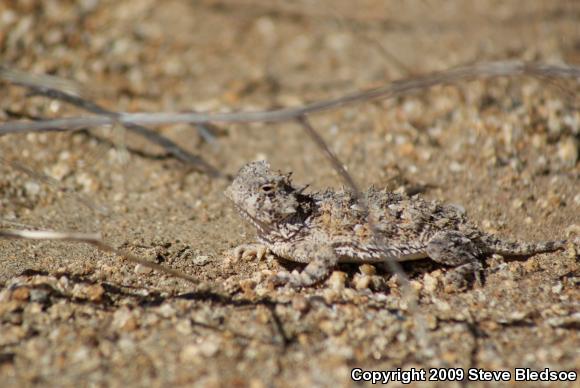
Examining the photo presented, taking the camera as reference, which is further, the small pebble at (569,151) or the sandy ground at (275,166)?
the small pebble at (569,151)

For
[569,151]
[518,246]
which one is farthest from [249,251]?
[569,151]

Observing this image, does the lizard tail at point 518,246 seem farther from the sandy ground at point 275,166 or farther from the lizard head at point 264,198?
the lizard head at point 264,198

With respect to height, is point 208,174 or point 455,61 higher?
point 455,61

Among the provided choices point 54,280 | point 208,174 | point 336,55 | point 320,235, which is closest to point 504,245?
point 320,235

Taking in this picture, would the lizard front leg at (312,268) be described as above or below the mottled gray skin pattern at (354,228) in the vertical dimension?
below

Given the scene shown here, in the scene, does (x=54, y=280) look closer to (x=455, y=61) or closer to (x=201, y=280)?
(x=201, y=280)

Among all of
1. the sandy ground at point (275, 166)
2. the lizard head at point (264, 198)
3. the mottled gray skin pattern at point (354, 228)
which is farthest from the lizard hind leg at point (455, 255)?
the lizard head at point (264, 198)

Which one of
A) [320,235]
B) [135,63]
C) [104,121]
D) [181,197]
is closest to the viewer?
[104,121]

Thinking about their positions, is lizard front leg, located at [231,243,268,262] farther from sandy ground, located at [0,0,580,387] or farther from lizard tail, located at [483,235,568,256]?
lizard tail, located at [483,235,568,256]
